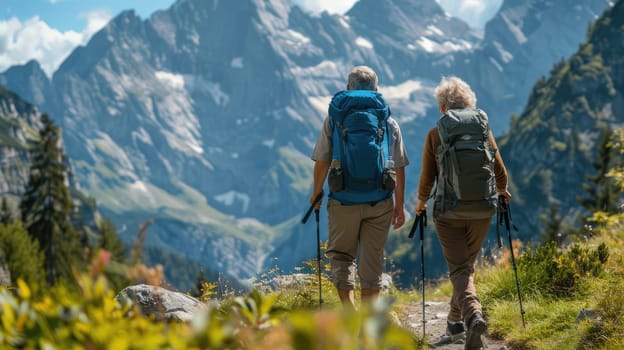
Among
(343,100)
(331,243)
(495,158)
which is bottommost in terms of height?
(331,243)

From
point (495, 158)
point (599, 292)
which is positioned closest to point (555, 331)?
point (599, 292)

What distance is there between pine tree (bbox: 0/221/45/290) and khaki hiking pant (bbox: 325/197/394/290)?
173 feet

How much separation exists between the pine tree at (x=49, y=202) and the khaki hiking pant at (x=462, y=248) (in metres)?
57.3

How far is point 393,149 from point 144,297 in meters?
3.72

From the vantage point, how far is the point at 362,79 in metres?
7.73

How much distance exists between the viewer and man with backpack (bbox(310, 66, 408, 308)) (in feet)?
24.2

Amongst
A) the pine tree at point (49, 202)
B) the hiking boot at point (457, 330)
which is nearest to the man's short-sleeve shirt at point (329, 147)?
the hiking boot at point (457, 330)

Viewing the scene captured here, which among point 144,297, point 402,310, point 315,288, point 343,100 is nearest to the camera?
point 343,100

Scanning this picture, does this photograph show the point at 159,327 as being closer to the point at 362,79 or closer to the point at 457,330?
the point at 362,79

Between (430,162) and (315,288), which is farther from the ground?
(430,162)

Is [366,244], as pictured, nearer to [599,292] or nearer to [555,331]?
[555,331]

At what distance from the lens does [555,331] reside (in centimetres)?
754

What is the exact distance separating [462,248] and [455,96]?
1957mm

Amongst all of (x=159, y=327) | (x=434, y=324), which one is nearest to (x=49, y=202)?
(x=434, y=324)
